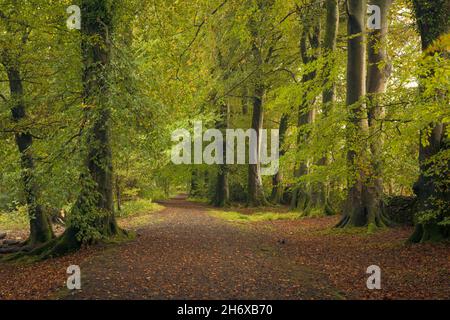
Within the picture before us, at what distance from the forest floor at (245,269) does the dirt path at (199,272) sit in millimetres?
17

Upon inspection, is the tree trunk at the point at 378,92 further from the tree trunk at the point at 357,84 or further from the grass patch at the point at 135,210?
the grass patch at the point at 135,210

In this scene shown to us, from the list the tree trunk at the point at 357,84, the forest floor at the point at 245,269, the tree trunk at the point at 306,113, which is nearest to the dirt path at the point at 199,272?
the forest floor at the point at 245,269

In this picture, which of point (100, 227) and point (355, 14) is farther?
point (355, 14)

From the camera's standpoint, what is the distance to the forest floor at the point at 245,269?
706 centimetres

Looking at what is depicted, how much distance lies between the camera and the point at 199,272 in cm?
863

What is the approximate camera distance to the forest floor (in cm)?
706

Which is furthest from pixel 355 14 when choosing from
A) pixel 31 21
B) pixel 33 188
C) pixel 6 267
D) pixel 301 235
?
pixel 6 267

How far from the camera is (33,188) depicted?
1125 centimetres

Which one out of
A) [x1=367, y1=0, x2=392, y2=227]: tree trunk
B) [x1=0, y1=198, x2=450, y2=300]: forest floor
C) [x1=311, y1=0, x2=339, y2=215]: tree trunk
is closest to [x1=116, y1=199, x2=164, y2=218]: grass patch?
[x1=0, y1=198, x2=450, y2=300]: forest floor

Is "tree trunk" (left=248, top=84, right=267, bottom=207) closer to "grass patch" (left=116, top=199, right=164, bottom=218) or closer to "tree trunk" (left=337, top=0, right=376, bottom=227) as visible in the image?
"grass patch" (left=116, top=199, right=164, bottom=218)

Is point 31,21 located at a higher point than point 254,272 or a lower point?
higher
